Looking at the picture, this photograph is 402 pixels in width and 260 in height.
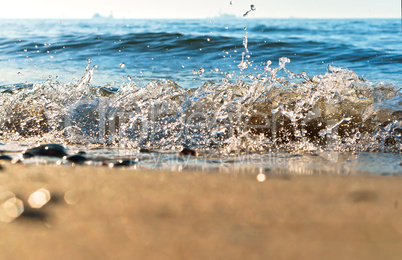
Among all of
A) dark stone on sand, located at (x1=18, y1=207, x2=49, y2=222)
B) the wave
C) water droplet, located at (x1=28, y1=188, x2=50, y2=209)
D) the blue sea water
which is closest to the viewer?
dark stone on sand, located at (x1=18, y1=207, x2=49, y2=222)

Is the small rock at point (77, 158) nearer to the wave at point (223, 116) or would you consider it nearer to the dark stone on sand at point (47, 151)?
the dark stone on sand at point (47, 151)

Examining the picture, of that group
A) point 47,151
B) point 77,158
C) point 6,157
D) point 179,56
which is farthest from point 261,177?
point 179,56

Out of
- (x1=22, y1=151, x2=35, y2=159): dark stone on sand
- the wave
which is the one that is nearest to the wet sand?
(x1=22, y1=151, x2=35, y2=159): dark stone on sand

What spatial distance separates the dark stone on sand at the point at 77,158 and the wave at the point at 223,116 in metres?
0.61

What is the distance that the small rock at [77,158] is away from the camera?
227 centimetres

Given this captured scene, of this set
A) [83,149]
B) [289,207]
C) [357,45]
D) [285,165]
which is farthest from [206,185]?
[357,45]

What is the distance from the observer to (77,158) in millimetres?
2324

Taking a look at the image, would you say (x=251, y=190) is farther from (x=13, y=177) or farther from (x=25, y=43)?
(x=25, y=43)

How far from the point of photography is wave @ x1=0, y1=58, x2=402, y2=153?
9.82 feet

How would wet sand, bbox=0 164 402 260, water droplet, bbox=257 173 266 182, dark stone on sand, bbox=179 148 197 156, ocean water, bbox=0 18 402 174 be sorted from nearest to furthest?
wet sand, bbox=0 164 402 260 → water droplet, bbox=257 173 266 182 → ocean water, bbox=0 18 402 174 → dark stone on sand, bbox=179 148 197 156

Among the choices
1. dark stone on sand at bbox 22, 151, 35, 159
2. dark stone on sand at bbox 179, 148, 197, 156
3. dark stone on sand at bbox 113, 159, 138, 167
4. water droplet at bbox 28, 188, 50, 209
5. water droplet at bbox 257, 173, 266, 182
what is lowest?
dark stone on sand at bbox 179, 148, 197, 156

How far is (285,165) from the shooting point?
224 cm

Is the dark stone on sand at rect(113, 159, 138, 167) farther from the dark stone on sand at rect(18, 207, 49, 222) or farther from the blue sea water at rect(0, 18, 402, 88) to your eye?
the blue sea water at rect(0, 18, 402, 88)

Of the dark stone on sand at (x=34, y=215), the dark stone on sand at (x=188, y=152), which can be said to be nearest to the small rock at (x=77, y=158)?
the dark stone on sand at (x=188, y=152)
